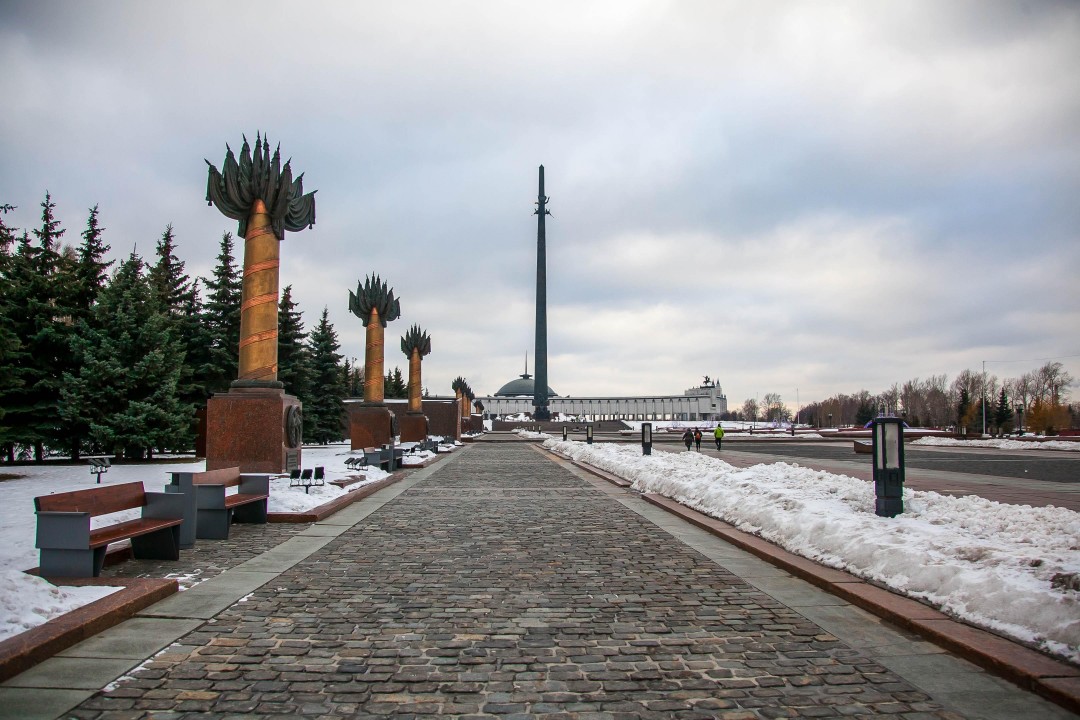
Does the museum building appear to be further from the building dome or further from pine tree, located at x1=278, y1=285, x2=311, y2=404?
pine tree, located at x1=278, y1=285, x2=311, y2=404

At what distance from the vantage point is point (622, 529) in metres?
10.6

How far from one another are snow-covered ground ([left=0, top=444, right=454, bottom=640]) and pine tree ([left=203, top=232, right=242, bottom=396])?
5.92 m

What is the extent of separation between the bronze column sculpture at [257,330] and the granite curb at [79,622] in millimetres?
10489

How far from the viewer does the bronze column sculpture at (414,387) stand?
40031mm

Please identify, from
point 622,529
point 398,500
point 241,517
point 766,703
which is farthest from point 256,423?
point 766,703

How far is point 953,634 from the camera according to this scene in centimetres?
495

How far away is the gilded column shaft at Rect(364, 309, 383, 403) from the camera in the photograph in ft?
106

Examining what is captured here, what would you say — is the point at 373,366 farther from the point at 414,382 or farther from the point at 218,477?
the point at 218,477

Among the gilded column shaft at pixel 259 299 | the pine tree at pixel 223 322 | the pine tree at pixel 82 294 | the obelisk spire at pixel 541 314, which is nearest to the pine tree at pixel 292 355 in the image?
the pine tree at pixel 223 322

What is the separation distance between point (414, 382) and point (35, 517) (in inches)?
1258

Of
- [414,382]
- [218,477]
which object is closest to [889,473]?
[218,477]

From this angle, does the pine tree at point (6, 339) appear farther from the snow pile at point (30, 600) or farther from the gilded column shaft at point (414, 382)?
the gilded column shaft at point (414, 382)

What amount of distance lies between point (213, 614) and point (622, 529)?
614cm

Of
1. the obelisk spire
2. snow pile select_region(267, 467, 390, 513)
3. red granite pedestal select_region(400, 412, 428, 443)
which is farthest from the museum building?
snow pile select_region(267, 467, 390, 513)
